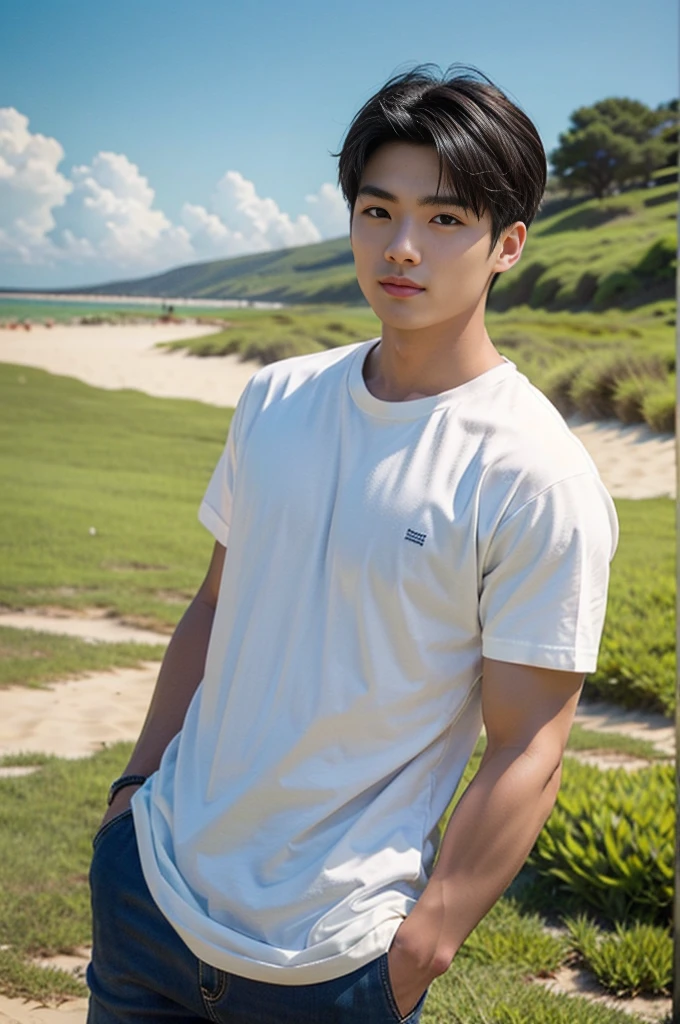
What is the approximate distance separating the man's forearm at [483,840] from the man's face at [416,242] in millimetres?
468

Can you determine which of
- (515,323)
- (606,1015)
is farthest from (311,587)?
(515,323)

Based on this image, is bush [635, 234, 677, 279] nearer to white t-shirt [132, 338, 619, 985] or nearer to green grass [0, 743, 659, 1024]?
green grass [0, 743, 659, 1024]

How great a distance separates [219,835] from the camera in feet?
4.01

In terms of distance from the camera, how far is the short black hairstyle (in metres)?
1.22

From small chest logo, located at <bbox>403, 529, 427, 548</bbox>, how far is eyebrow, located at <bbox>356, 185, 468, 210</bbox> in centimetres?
35

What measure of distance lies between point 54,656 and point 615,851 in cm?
172

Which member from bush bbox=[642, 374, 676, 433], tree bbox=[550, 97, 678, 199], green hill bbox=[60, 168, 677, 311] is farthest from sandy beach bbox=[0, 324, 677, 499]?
tree bbox=[550, 97, 678, 199]

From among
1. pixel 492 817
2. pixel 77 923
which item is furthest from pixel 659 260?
pixel 492 817

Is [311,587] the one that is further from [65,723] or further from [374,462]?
[65,723]

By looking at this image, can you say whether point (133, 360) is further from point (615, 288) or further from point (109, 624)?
point (615, 288)

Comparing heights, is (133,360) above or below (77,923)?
above

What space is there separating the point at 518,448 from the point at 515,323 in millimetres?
4259

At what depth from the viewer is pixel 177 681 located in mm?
1493

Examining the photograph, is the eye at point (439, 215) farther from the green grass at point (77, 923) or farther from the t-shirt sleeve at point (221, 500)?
the green grass at point (77, 923)
